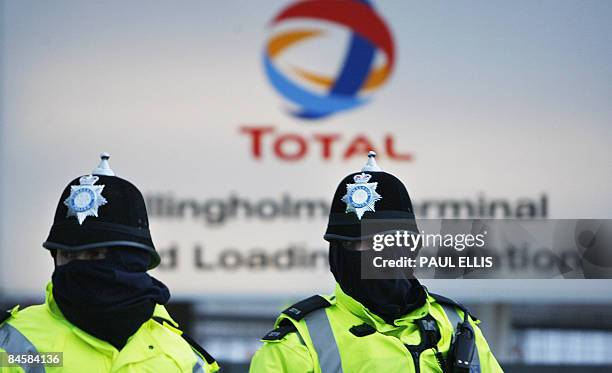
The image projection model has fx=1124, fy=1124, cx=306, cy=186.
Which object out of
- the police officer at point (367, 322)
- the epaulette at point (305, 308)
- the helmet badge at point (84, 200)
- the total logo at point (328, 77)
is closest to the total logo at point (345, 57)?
the total logo at point (328, 77)

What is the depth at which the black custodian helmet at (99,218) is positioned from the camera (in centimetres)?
272

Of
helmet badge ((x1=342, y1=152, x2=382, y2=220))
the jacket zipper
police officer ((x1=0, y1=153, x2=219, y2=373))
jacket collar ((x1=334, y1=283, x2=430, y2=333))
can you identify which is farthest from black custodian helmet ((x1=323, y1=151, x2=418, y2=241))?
police officer ((x1=0, y1=153, x2=219, y2=373))

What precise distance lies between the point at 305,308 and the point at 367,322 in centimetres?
17

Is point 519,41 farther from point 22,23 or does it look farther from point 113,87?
point 22,23

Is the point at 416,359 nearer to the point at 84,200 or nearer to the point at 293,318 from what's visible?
the point at 293,318

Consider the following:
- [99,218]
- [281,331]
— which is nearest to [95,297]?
[99,218]

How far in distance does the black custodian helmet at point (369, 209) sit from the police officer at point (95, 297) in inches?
21.3

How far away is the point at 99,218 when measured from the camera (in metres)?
2.74

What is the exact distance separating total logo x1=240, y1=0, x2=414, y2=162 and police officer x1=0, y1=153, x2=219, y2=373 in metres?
2.29

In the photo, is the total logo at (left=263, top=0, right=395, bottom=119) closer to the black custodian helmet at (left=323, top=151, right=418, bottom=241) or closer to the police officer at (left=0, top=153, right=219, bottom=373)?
the black custodian helmet at (left=323, top=151, right=418, bottom=241)

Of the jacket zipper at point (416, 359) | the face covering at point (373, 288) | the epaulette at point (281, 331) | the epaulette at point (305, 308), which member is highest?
the face covering at point (373, 288)

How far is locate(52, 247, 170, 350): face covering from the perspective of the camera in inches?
106

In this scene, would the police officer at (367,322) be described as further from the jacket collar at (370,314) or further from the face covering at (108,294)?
the face covering at (108,294)

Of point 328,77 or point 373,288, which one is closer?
point 373,288
